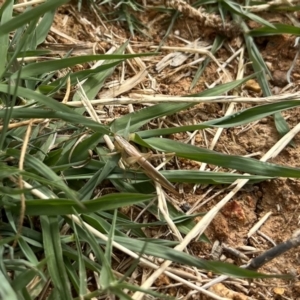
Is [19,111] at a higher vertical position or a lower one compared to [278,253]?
higher

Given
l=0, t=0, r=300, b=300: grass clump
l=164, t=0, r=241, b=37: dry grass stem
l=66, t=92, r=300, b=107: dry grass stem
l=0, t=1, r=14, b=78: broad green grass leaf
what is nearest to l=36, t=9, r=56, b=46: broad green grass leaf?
l=0, t=0, r=300, b=300: grass clump

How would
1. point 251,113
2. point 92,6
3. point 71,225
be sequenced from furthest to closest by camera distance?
point 92,6, point 251,113, point 71,225

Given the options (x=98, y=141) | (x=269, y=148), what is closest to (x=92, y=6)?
(x=98, y=141)

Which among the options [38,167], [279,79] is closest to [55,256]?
[38,167]

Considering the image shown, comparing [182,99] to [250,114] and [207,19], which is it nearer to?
[250,114]

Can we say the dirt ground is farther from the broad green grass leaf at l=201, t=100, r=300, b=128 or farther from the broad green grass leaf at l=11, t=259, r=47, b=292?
the broad green grass leaf at l=11, t=259, r=47, b=292

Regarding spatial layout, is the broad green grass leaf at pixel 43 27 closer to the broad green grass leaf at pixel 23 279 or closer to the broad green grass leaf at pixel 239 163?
the broad green grass leaf at pixel 239 163

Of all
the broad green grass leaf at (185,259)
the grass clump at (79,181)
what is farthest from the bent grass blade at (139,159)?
the broad green grass leaf at (185,259)

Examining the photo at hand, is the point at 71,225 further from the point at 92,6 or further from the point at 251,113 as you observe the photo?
the point at 92,6
